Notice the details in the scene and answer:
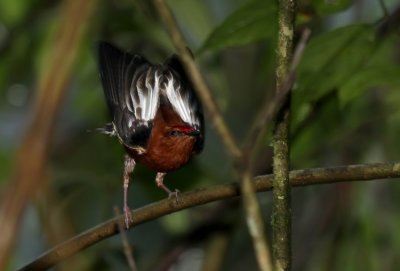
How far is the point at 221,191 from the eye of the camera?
2717 mm

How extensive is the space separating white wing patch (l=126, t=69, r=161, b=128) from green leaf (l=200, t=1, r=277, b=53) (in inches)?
36.9

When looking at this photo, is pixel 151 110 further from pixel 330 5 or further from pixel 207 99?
pixel 207 99

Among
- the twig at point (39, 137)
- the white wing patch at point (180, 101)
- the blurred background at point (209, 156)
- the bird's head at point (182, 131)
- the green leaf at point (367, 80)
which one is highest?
the twig at point (39, 137)

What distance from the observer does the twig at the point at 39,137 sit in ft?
4.48

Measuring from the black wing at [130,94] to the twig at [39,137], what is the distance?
2.42 meters

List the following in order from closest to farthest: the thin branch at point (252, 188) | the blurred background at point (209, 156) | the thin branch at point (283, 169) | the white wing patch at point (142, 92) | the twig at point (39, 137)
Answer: the twig at point (39, 137), the thin branch at point (252, 188), the thin branch at point (283, 169), the white wing patch at point (142, 92), the blurred background at point (209, 156)

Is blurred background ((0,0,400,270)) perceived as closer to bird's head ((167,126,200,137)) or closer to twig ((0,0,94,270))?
bird's head ((167,126,200,137))

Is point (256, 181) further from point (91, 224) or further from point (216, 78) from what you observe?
point (216, 78)

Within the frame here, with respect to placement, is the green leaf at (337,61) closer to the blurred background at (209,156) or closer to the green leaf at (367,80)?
the green leaf at (367,80)

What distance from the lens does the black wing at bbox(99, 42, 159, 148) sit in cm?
394

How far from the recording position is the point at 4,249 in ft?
4.46

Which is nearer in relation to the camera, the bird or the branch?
the branch

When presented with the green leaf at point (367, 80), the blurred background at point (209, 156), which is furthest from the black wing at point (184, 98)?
the green leaf at point (367, 80)

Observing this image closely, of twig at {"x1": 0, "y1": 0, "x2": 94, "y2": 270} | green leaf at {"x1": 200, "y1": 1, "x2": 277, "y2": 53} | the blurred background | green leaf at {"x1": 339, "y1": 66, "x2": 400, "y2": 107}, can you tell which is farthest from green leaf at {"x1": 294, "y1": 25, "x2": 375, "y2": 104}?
twig at {"x1": 0, "y1": 0, "x2": 94, "y2": 270}
